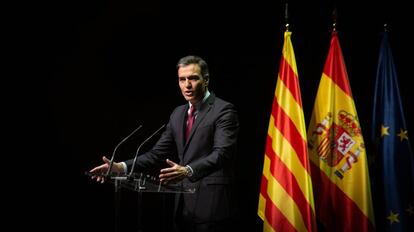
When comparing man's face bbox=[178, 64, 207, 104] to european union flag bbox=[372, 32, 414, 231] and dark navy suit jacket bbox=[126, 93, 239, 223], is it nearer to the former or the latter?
dark navy suit jacket bbox=[126, 93, 239, 223]

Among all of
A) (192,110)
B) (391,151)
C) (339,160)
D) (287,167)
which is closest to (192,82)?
(192,110)

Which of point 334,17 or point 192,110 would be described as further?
point 334,17

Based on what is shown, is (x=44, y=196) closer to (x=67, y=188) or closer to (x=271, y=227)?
(x=67, y=188)

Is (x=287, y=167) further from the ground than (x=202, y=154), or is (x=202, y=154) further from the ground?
(x=202, y=154)

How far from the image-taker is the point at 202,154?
2.64m

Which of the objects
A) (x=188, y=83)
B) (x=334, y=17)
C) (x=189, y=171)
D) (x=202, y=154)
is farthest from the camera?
(x=334, y=17)

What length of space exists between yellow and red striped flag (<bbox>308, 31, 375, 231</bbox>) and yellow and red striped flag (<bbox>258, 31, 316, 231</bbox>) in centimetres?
15

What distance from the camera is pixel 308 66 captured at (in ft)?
12.3

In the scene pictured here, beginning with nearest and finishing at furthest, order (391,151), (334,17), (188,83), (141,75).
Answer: (188,83) → (391,151) → (334,17) → (141,75)

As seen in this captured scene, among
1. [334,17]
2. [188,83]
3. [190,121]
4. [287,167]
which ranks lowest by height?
[287,167]

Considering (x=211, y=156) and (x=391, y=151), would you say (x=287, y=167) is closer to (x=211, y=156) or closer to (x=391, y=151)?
(x=391, y=151)

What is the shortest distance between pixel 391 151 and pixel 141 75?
6.62 feet

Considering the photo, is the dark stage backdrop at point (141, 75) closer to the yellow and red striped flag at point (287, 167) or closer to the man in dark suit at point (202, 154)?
the yellow and red striped flag at point (287, 167)

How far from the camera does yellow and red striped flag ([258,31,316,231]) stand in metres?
3.15
